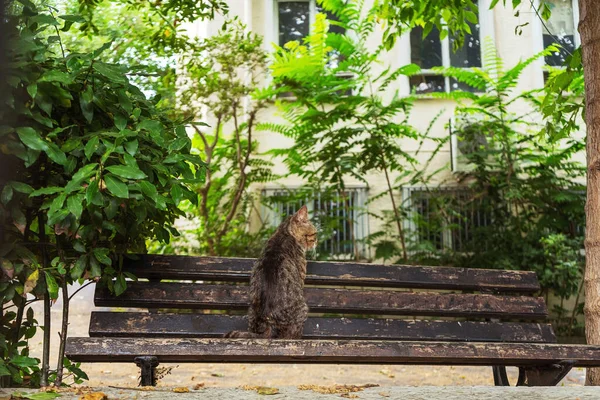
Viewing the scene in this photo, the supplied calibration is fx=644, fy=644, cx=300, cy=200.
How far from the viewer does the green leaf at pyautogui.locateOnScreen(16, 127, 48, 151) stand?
275cm

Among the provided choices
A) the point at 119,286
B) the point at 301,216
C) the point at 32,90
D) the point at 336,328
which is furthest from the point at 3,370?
the point at 301,216

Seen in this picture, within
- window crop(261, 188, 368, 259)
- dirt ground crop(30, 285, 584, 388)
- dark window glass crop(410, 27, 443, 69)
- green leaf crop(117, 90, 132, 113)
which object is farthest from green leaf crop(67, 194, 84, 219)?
dark window glass crop(410, 27, 443, 69)

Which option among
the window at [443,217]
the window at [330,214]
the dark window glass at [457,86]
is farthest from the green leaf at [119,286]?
the dark window glass at [457,86]

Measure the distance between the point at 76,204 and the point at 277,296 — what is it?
1.29 meters

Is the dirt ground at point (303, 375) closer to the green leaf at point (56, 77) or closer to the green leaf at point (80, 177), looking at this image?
the green leaf at point (80, 177)

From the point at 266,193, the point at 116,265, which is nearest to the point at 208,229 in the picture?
the point at 266,193

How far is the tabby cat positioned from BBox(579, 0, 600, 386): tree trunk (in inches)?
67.0

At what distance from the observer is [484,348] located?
10.7ft

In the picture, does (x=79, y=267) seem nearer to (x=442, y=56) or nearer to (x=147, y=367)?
(x=147, y=367)

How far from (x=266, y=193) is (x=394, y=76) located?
11.0 ft

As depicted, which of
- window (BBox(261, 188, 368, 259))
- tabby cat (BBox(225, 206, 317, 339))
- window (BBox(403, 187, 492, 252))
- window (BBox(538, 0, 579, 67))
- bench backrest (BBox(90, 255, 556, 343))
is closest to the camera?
tabby cat (BBox(225, 206, 317, 339))

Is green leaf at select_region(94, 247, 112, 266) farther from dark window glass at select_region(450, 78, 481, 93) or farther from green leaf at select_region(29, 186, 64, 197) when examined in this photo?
dark window glass at select_region(450, 78, 481, 93)

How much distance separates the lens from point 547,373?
3.56 meters

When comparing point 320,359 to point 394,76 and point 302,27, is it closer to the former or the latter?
point 394,76
